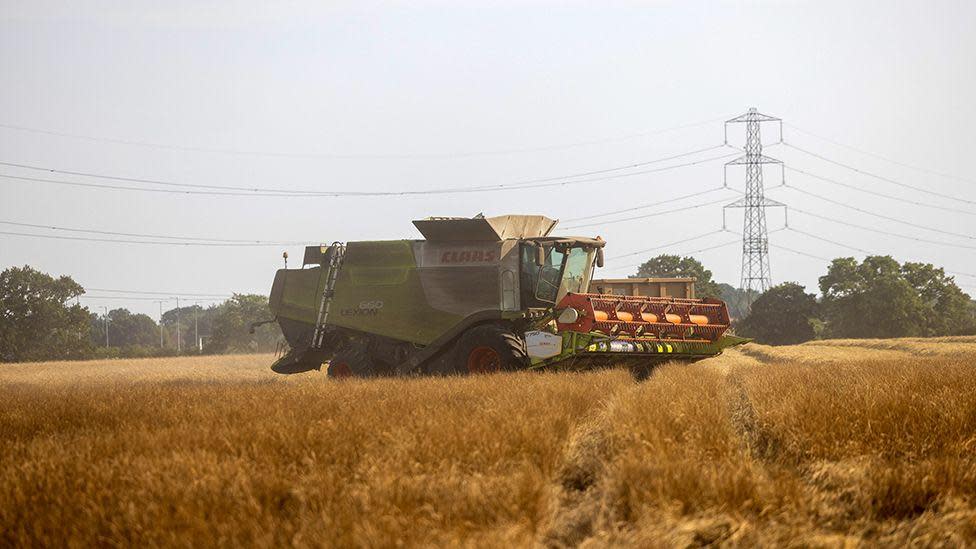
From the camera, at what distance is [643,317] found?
1627cm

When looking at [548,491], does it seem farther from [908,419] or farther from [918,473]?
[908,419]

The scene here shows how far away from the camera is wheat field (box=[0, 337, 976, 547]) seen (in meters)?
4.79

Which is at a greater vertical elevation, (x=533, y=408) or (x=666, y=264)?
(x=666, y=264)

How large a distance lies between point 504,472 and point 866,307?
58.2 m

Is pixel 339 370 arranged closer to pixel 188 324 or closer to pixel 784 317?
pixel 784 317

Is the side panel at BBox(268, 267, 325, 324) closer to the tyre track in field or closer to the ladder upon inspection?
the ladder

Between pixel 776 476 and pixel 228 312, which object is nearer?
pixel 776 476

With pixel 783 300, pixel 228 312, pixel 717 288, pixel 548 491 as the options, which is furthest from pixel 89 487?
pixel 228 312

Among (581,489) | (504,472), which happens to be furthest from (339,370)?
(504,472)

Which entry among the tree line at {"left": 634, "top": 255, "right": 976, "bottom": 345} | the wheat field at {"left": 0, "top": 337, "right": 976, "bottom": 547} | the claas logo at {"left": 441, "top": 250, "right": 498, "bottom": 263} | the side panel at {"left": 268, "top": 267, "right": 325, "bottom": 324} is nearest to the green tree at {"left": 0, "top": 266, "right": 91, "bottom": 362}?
the tree line at {"left": 634, "top": 255, "right": 976, "bottom": 345}

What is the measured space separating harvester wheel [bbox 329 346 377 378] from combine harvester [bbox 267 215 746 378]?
2 centimetres

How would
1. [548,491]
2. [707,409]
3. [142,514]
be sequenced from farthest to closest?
1. [707,409]
2. [548,491]
3. [142,514]

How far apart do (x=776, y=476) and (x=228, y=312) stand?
7469cm

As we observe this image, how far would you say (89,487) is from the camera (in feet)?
18.3
